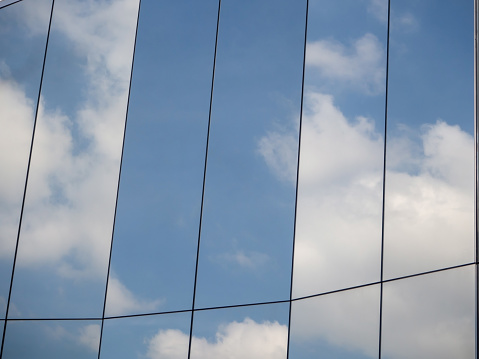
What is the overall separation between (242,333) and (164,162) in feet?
16.6

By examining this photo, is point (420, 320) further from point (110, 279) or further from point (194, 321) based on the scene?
point (110, 279)

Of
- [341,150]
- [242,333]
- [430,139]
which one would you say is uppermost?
[341,150]

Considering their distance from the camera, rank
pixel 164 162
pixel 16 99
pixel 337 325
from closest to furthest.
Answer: pixel 337 325 < pixel 164 162 < pixel 16 99

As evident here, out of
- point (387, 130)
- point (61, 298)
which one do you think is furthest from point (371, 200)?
point (61, 298)

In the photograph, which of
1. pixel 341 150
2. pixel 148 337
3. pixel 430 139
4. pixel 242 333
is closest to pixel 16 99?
pixel 148 337

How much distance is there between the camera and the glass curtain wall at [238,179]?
11.0 m

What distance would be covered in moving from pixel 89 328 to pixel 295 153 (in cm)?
714

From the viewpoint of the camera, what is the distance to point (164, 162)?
16125mm

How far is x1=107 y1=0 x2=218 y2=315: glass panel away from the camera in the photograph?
15180 mm

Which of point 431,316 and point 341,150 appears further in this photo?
point 341,150

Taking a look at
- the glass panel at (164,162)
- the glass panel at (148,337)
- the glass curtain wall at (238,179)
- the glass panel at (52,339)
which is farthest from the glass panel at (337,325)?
the glass panel at (52,339)

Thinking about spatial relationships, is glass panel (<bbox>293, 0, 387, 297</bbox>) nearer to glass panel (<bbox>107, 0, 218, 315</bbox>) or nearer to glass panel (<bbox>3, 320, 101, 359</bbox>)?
glass panel (<bbox>107, 0, 218, 315</bbox>)

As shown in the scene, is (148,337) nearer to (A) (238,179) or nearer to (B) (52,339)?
(B) (52,339)

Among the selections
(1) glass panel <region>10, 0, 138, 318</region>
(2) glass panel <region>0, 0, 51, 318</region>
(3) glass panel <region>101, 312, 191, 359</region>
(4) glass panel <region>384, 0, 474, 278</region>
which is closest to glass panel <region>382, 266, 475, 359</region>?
(4) glass panel <region>384, 0, 474, 278</region>
